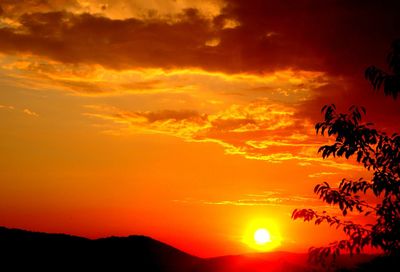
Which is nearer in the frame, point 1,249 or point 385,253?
point 385,253

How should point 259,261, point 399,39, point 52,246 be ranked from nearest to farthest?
point 399,39
point 52,246
point 259,261

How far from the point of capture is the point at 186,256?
142 feet

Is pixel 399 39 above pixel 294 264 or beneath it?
above

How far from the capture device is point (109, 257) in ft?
125

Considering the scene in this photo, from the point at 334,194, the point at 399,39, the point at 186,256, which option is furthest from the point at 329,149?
the point at 186,256

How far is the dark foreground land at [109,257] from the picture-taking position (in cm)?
3428

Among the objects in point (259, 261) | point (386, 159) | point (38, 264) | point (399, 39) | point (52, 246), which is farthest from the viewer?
point (259, 261)

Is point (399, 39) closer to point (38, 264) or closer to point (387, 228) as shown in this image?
point (387, 228)

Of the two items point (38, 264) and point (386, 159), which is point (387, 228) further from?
point (38, 264)

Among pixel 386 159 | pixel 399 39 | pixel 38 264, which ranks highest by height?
pixel 399 39

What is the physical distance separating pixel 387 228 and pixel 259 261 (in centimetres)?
3152

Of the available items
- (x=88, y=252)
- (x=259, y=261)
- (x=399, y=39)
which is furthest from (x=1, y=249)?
(x=399, y=39)

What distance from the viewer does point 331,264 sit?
13367mm

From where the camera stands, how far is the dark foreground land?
3428 centimetres
